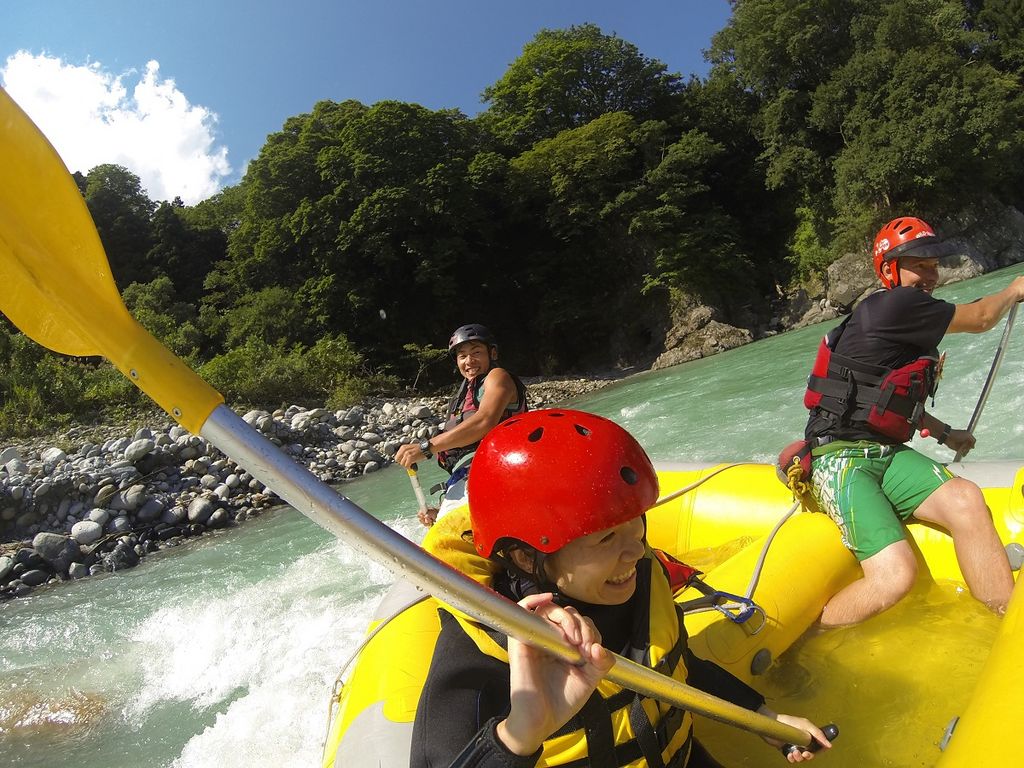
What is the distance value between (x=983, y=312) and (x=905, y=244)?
0.39 metres

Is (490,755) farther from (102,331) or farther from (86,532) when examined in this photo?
(86,532)

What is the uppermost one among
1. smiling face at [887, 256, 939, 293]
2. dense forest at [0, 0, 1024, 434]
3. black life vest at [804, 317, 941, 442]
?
dense forest at [0, 0, 1024, 434]

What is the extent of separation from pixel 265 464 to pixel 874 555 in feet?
7.66

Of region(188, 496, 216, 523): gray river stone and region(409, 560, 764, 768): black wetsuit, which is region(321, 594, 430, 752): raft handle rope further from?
region(188, 496, 216, 523): gray river stone

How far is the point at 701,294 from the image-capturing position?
82.1ft

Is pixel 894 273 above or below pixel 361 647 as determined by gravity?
above

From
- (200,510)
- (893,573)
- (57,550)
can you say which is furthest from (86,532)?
(893,573)

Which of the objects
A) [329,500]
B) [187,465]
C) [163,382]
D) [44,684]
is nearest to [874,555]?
[329,500]

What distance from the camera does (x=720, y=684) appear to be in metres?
1.64

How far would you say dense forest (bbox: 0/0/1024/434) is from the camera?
80.0 feet

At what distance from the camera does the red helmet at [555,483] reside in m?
1.33

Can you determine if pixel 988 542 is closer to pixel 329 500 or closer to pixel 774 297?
pixel 329 500

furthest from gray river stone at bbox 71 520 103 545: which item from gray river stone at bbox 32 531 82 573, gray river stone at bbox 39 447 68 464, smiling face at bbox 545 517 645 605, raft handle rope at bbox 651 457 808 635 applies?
smiling face at bbox 545 517 645 605

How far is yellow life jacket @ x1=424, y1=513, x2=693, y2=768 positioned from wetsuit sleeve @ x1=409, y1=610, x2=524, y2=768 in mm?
30
